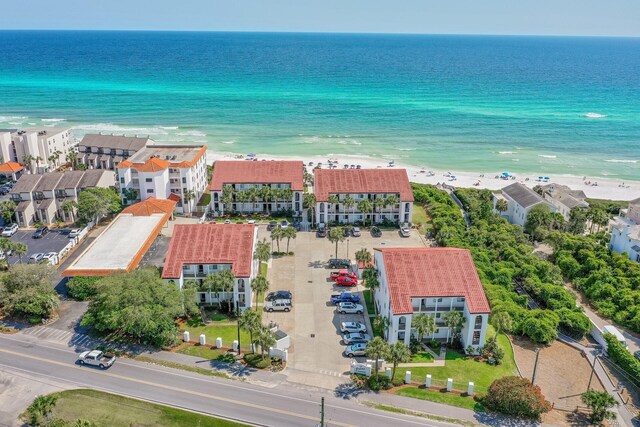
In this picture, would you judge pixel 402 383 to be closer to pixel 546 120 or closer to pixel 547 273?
pixel 547 273

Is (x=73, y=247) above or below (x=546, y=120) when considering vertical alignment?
below

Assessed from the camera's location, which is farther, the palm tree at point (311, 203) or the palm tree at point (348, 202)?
the palm tree at point (311, 203)

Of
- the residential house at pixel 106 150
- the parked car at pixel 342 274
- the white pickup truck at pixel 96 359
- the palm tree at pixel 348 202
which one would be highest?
the residential house at pixel 106 150

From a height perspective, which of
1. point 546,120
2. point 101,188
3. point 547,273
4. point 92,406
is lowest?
point 92,406

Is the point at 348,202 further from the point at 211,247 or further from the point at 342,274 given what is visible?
the point at 211,247

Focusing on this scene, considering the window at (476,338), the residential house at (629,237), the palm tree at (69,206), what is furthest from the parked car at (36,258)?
the residential house at (629,237)

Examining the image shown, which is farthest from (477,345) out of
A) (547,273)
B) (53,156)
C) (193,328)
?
(53,156)

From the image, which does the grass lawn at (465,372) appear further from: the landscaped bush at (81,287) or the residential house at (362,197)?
the landscaped bush at (81,287)
